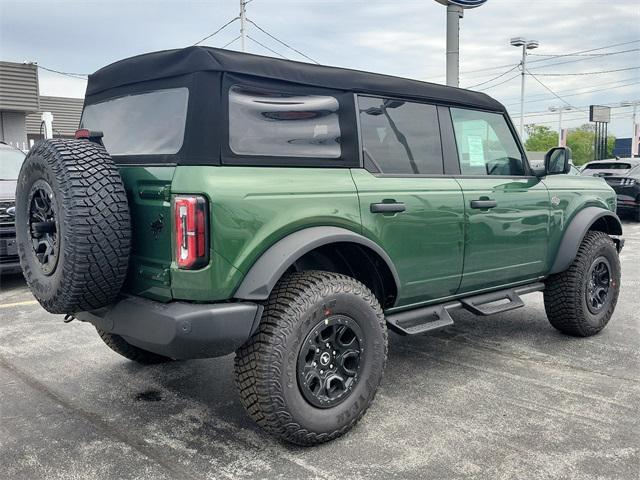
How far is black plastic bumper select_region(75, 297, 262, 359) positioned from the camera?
8.79ft

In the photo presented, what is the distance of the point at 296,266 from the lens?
10.7ft

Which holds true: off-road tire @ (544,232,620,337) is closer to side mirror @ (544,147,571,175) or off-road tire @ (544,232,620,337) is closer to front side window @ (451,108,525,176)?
side mirror @ (544,147,571,175)

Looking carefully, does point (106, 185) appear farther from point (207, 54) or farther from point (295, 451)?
point (295, 451)

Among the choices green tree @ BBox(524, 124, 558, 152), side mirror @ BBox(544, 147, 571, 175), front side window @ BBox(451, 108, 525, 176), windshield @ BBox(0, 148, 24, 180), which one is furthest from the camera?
green tree @ BBox(524, 124, 558, 152)

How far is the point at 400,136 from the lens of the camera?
371cm

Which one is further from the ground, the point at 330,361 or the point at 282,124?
the point at 282,124

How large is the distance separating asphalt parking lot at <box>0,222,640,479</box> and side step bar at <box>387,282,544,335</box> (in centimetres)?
42

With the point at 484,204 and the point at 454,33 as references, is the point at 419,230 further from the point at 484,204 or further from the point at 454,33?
the point at 454,33

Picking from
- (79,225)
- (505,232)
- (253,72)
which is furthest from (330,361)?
(505,232)

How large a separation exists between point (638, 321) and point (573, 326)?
105 centimetres

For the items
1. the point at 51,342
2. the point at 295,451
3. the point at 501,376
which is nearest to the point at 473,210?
the point at 501,376

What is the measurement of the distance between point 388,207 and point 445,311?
0.89 meters

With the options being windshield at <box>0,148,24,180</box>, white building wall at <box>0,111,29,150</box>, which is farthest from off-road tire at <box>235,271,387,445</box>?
white building wall at <box>0,111,29,150</box>

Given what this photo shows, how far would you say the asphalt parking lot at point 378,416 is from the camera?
9.25 ft
